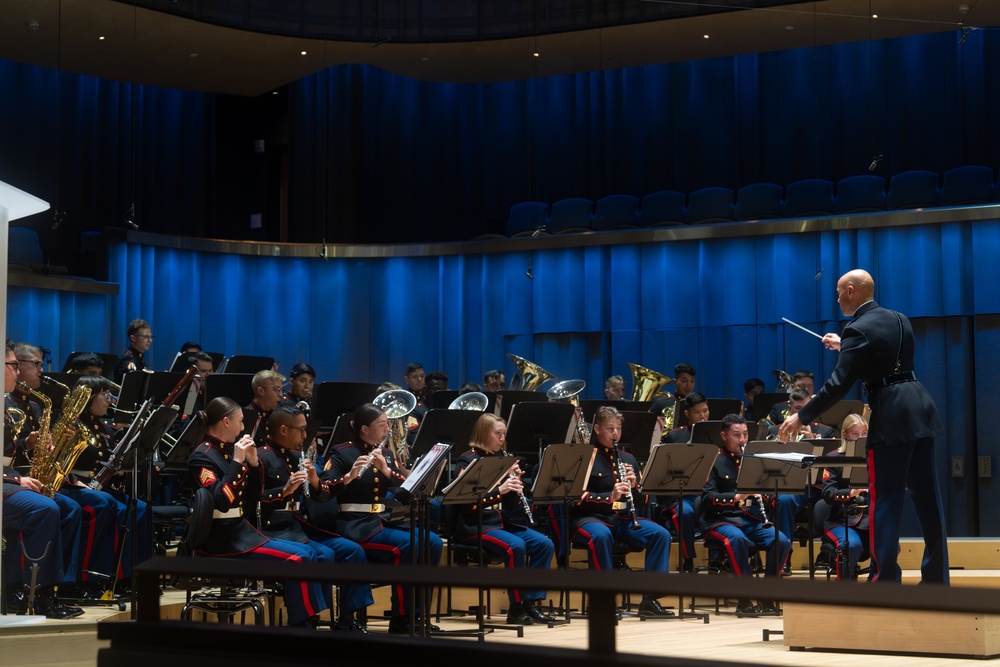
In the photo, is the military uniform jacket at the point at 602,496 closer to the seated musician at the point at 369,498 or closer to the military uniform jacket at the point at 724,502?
the military uniform jacket at the point at 724,502

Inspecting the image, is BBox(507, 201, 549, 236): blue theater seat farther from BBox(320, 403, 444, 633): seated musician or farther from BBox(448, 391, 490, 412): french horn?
BBox(320, 403, 444, 633): seated musician

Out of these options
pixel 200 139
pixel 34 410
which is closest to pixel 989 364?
pixel 34 410

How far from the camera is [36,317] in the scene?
36.0 feet

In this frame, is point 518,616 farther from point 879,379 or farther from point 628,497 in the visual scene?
point 879,379

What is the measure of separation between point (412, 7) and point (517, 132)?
2.45 m

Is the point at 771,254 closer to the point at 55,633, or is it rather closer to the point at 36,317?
the point at 36,317

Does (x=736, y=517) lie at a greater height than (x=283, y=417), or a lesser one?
lesser

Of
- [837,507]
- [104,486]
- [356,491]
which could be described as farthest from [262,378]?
[837,507]

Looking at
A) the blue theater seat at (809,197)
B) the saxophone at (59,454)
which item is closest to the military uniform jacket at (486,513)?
the saxophone at (59,454)

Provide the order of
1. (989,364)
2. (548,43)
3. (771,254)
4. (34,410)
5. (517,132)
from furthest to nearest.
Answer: (517,132) → (548,43) → (771,254) → (989,364) → (34,410)

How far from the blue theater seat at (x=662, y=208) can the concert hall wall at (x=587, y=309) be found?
55cm

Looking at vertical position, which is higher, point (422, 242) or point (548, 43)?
point (548, 43)

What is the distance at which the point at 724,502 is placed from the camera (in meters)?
7.90

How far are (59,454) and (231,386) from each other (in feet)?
4.76
